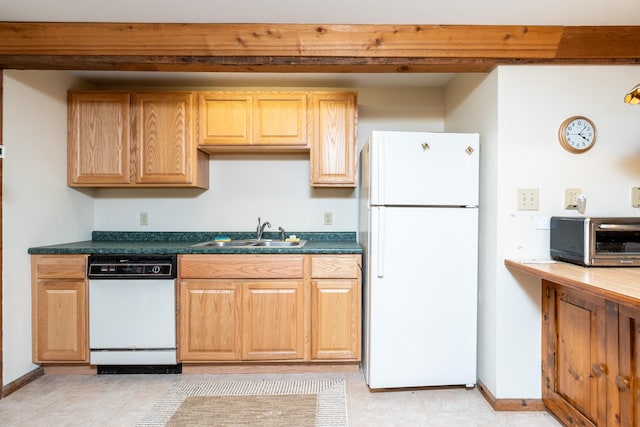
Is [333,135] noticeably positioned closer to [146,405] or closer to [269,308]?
[269,308]

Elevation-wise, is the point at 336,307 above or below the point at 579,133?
below

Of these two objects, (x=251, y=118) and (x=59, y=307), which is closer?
(x=59, y=307)

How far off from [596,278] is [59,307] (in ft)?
10.2

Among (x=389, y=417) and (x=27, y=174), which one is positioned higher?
(x=27, y=174)

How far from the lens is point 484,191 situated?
2.22m

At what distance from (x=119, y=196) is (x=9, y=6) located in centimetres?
152

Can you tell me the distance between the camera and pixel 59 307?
93.0 inches

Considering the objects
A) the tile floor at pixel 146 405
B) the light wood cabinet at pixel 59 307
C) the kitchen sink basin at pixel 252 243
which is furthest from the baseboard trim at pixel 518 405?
the light wood cabinet at pixel 59 307

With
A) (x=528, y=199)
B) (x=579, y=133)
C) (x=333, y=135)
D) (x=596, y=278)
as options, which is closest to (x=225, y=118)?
(x=333, y=135)

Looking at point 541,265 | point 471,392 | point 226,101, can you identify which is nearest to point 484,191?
point 541,265

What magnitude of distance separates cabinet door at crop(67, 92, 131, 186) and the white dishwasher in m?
0.71

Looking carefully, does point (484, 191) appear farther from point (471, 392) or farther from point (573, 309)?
point (471, 392)

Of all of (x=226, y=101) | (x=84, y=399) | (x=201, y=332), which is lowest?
(x=84, y=399)

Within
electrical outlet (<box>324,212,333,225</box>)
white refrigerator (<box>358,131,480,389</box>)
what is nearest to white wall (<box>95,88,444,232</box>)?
electrical outlet (<box>324,212,333,225</box>)
